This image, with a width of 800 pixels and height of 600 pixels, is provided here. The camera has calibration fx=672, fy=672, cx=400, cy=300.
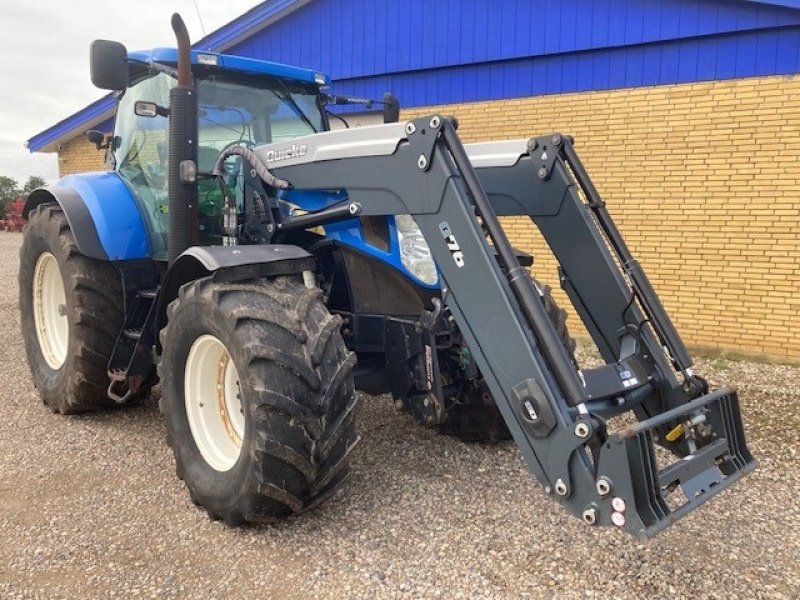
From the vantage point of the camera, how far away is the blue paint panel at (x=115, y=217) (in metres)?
4.18

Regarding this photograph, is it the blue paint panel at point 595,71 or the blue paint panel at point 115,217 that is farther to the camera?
the blue paint panel at point 595,71

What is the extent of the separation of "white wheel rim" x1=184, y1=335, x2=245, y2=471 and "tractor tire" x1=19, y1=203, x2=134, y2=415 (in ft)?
4.25

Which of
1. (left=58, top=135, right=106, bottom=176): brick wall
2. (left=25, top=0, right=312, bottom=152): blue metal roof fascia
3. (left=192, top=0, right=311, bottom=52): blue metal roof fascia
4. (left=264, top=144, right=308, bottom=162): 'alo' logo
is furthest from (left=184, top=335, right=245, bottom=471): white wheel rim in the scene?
(left=58, top=135, right=106, bottom=176): brick wall

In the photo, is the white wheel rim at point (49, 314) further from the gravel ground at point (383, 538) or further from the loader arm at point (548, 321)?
the loader arm at point (548, 321)

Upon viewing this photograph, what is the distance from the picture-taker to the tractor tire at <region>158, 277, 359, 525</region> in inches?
110

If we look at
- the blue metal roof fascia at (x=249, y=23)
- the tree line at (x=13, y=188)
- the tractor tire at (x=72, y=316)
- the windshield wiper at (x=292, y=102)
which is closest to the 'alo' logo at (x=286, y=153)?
the windshield wiper at (x=292, y=102)

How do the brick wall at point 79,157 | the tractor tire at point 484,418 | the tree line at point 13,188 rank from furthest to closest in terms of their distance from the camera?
the tree line at point 13,188 → the brick wall at point 79,157 → the tractor tire at point 484,418

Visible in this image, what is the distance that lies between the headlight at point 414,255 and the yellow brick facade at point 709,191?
15.2 ft

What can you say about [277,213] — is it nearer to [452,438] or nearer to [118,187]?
[118,187]

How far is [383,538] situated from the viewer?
3.06 meters

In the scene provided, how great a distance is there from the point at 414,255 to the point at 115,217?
2066 millimetres

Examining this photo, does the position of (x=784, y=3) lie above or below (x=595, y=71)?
above

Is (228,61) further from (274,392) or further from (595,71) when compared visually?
(595,71)

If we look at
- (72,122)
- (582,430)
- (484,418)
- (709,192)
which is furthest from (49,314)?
(72,122)
